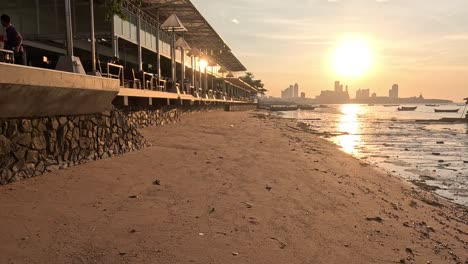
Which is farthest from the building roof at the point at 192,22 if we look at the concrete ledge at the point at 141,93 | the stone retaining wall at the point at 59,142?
the stone retaining wall at the point at 59,142

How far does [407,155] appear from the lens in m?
18.2

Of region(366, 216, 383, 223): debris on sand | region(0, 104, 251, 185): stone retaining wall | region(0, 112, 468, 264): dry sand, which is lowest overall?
region(366, 216, 383, 223): debris on sand

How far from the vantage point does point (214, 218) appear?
5840mm

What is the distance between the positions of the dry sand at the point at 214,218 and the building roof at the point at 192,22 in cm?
1346

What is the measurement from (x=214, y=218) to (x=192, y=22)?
2217 centimetres

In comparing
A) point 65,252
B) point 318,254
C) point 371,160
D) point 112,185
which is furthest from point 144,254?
point 371,160

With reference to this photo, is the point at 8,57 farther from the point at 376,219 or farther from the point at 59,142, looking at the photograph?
the point at 376,219

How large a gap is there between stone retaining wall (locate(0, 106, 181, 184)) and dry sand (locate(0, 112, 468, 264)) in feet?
0.92

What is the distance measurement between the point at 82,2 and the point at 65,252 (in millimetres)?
16986

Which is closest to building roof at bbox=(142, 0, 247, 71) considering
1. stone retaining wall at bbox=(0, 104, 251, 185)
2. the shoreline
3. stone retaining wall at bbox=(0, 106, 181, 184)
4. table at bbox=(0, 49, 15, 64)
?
stone retaining wall at bbox=(0, 104, 251, 185)

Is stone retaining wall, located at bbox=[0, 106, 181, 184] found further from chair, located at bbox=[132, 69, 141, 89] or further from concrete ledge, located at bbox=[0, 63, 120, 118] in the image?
chair, located at bbox=[132, 69, 141, 89]

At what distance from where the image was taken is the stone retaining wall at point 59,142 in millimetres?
6256

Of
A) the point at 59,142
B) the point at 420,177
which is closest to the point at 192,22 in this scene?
the point at 420,177

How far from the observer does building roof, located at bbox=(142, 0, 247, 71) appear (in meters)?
20.6
